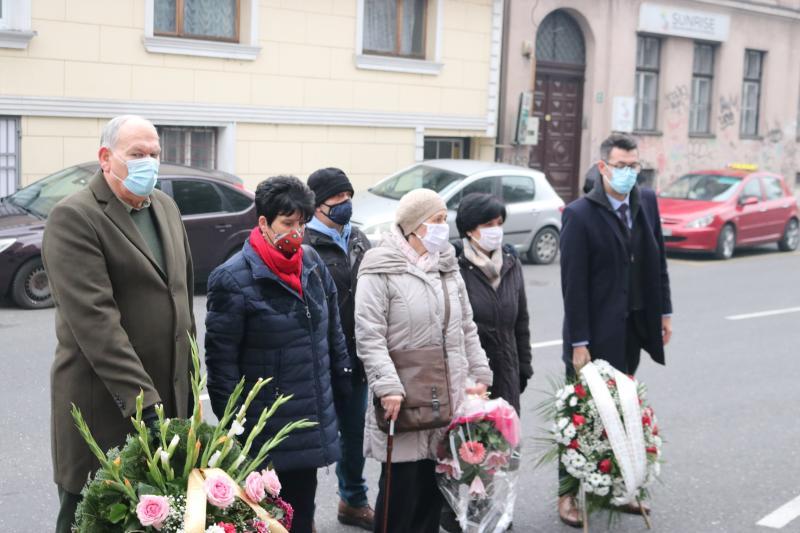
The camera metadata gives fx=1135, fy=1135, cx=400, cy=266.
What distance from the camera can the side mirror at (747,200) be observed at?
1933cm

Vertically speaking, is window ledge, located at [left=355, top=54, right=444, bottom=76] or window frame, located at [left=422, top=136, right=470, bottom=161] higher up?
window ledge, located at [left=355, top=54, right=444, bottom=76]

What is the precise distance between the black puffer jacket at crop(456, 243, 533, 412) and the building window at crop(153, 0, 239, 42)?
12292 millimetres

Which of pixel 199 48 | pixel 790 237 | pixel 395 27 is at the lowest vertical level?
pixel 790 237

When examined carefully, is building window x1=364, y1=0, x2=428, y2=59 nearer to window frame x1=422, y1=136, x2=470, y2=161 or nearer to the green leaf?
window frame x1=422, y1=136, x2=470, y2=161

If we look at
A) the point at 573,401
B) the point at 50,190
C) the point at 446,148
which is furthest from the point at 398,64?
the point at 573,401

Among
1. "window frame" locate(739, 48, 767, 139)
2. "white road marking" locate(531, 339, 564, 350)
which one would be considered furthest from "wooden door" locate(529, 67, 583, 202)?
"white road marking" locate(531, 339, 564, 350)

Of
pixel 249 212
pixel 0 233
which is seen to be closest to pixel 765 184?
pixel 249 212

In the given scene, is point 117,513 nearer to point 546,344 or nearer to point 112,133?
point 112,133

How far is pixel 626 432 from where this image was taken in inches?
225

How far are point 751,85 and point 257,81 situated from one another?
601 inches

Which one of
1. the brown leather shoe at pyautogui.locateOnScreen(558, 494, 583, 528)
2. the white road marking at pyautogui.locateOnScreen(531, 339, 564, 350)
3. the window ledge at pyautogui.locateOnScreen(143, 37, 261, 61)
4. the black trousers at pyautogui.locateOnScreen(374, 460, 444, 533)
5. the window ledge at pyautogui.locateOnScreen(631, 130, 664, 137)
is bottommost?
the brown leather shoe at pyautogui.locateOnScreen(558, 494, 583, 528)

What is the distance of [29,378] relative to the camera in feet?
28.8

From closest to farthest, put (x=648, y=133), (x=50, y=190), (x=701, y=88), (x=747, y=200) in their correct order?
(x=50, y=190)
(x=747, y=200)
(x=648, y=133)
(x=701, y=88)

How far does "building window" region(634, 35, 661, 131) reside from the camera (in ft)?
82.7
